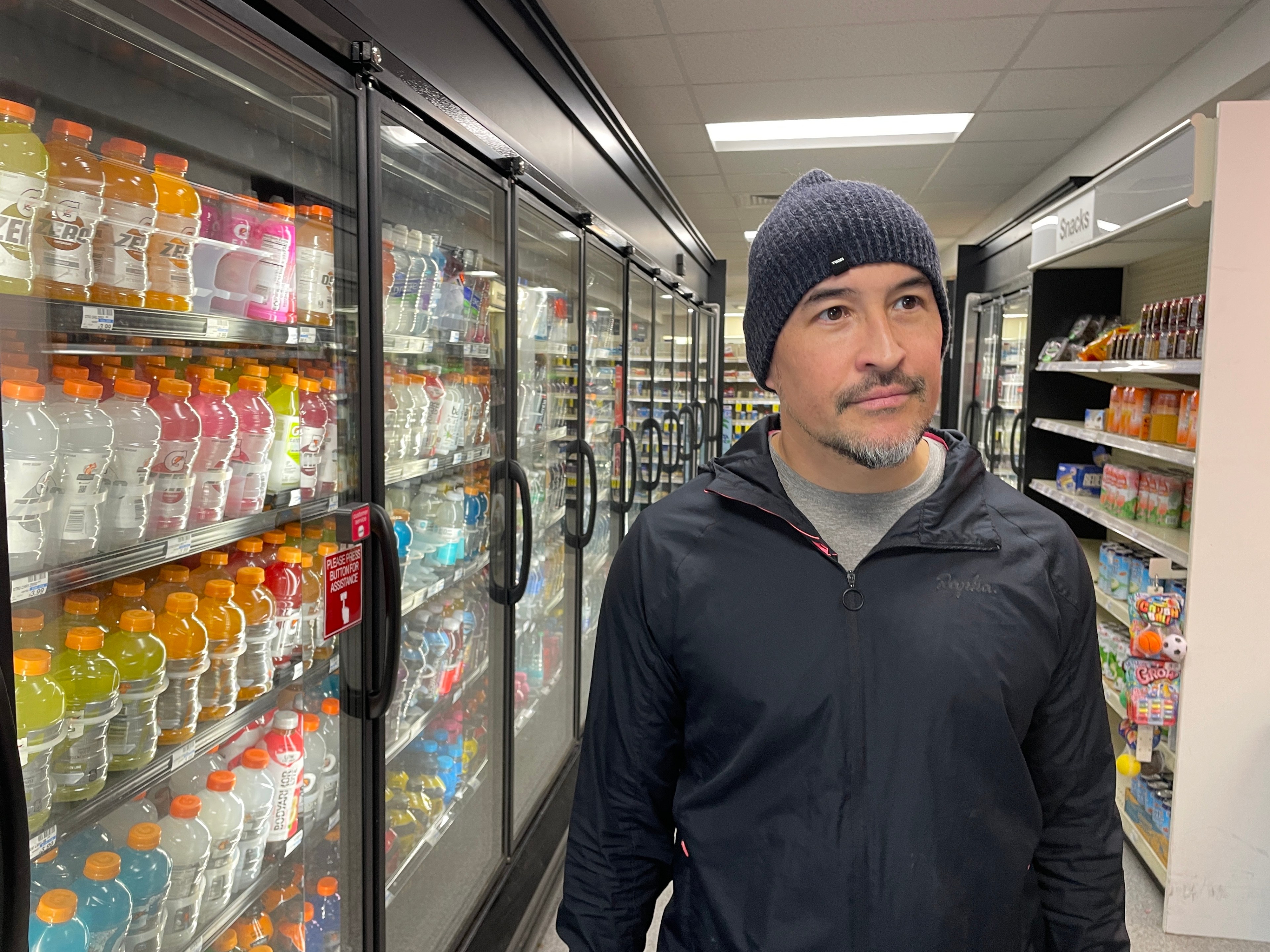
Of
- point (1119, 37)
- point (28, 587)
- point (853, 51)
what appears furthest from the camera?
point (853, 51)

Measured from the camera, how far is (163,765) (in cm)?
131

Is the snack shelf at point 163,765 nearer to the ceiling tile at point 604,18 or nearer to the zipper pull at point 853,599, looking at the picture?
the zipper pull at point 853,599

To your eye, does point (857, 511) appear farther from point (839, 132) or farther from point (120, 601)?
point (839, 132)

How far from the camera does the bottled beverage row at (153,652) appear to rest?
4.03ft

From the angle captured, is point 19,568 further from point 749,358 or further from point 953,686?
point 953,686

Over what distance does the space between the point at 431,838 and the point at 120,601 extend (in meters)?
1.25

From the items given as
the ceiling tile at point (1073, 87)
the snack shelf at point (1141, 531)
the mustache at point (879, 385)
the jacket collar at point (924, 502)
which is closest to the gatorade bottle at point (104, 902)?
the jacket collar at point (924, 502)

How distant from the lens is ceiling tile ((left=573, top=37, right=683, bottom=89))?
425 centimetres

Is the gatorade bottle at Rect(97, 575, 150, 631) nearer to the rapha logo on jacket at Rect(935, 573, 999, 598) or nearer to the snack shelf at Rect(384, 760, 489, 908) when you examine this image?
the snack shelf at Rect(384, 760, 489, 908)

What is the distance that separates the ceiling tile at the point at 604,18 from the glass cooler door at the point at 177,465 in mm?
2561

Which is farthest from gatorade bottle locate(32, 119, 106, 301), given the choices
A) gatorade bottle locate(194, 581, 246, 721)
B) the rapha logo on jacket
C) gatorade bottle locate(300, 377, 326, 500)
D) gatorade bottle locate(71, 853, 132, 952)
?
the rapha logo on jacket

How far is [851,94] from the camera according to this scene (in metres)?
5.04

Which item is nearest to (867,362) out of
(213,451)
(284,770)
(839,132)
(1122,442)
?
(213,451)

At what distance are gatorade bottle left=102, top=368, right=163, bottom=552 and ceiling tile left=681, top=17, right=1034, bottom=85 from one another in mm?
3544
